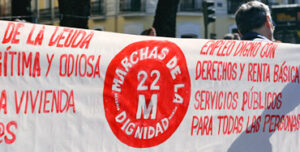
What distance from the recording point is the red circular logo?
13.8ft

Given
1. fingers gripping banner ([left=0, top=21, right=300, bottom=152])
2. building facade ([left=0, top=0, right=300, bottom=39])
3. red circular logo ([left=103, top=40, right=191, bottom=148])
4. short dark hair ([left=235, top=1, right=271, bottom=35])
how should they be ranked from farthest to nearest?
building facade ([left=0, top=0, right=300, bottom=39])
short dark hair ([left=235, top=1, right=271, bottom=35])
red circular logo ([left=103, top=40, right=191, bottom=148])
fingers gripping banner ([left=0, top=21, right=300, bottom=152])

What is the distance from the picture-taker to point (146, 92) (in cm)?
433

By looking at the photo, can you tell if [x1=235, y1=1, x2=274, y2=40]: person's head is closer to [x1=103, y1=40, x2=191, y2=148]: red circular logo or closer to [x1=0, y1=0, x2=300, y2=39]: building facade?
[x1=103, y1=40, x2=191, y2=148]: red circular logo

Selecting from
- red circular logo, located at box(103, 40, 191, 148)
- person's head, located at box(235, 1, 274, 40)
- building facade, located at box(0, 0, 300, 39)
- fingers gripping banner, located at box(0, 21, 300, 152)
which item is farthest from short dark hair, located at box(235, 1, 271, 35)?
building facade, located at box(0, 0, 300, 39)

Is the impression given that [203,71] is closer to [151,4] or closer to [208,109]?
[208,109]

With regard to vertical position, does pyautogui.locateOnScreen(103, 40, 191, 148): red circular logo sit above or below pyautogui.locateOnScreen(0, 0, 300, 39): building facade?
above

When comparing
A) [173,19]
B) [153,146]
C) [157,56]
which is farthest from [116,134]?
[173,19]

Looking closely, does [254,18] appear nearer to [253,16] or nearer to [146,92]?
[253,16]

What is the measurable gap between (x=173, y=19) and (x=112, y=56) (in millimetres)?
12205

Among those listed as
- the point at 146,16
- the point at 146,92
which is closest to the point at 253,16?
the point at 146,92

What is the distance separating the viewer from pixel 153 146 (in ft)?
14.3

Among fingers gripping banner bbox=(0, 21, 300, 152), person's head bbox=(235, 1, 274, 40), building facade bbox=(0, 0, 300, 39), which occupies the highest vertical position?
person's head bbox=(235, 1, 274, 40)

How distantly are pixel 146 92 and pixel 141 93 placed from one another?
0.12ft

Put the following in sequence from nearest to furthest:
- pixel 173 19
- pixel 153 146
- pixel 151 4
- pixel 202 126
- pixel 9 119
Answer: pixel 9 119 < pixel 153 146 < pixel 202 126 < pixel 173 19 < pixel 151 4
